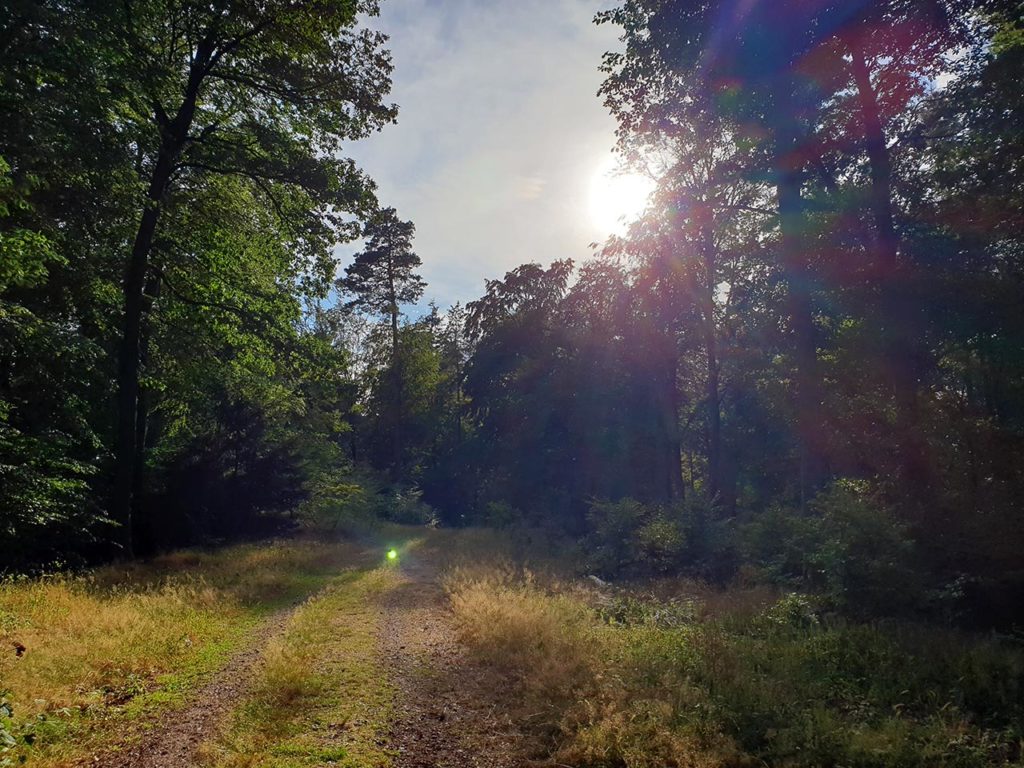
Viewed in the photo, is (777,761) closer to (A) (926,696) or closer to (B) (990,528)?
(A) (926,696)

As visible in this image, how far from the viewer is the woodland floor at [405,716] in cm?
500

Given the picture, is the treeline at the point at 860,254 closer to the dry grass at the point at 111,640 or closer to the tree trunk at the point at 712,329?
the tree trunk at the point at 712,329

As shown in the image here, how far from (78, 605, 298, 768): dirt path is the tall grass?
9.70 ft

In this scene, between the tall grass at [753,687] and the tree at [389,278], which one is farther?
the tree at [389,278]

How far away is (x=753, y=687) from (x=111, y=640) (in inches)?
297

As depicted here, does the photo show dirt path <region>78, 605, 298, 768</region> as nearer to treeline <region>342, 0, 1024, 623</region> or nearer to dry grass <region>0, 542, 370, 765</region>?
dry grass <region>0, 542, 370, 765</region>

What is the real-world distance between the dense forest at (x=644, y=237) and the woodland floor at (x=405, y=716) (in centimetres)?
545

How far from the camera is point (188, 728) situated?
552 centimetres

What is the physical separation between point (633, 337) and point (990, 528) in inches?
981

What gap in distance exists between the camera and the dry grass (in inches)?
215

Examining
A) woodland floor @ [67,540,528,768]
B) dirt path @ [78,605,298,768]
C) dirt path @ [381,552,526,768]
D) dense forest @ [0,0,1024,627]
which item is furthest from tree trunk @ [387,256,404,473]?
dirt path @ [78,605,298,768]

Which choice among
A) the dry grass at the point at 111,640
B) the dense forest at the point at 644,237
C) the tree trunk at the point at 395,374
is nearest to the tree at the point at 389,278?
the tree trunk at the point at 395,374

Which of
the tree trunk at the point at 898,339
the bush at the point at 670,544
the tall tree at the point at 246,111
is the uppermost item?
the tall tree at the point at 246,111

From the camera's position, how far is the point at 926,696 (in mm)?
6543
